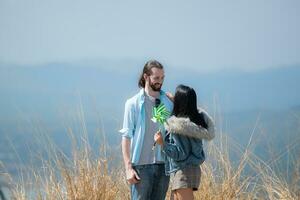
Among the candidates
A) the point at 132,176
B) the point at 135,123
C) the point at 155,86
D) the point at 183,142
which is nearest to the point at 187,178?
the point at 183,142

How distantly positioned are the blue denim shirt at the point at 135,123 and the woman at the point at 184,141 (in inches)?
7.0

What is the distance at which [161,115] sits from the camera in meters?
3.03

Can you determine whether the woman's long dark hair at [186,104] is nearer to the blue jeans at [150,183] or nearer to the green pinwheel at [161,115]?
the green pinwheel at [161,115]

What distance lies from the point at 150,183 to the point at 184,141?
331mm

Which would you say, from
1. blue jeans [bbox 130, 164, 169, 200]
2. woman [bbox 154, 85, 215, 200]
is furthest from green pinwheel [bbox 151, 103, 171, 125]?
blue jeans [bbox 130, 164, 169, 200]

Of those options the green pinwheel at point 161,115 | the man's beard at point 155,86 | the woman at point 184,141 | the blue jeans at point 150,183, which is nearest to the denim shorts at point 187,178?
the woman at point 184,141

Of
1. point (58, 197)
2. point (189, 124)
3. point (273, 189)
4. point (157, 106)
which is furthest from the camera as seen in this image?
point (273, 189)

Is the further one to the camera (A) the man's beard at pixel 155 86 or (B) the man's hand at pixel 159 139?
(A) the man's beard at pixel 155 86

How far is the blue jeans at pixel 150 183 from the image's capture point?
3061mm

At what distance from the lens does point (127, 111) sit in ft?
10.4

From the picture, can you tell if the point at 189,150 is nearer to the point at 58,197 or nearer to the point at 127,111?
the point at 127,111

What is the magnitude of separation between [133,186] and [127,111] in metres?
0.43

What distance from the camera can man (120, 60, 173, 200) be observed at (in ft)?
10.1

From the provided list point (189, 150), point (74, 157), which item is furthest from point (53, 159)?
point (189, 150)
